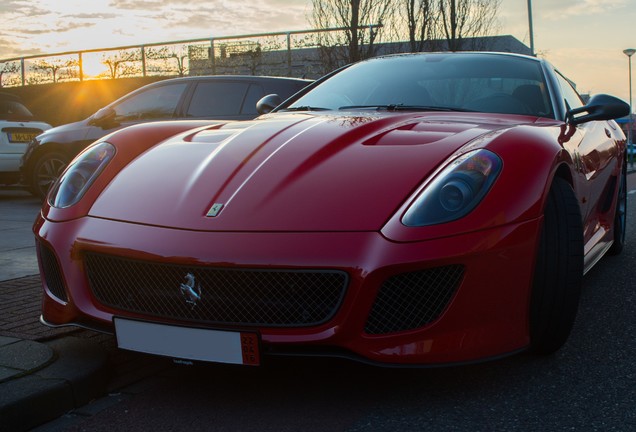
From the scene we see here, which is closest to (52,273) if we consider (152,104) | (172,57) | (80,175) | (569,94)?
(80,175)

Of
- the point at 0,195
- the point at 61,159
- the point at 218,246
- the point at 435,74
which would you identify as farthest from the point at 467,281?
the point at 0,195

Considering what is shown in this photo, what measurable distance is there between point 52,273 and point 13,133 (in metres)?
9.16

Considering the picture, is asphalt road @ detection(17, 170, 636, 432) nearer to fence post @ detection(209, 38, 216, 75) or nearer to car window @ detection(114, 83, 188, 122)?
car window @ detection(114, 83, 188, 122)

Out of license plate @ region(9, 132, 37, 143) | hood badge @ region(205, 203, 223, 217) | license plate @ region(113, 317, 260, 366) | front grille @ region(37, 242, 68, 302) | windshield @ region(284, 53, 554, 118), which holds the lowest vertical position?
license plate @ region(9, 132, 37, 143)

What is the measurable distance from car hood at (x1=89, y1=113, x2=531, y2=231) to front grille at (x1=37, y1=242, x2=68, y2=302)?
25cm

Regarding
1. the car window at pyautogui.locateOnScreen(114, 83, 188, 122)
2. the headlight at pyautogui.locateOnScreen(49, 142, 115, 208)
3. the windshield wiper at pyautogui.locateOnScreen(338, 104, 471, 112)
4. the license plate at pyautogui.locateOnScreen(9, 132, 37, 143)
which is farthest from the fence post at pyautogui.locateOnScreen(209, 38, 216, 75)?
the headlight at pyautogui.locateOnScreen(49, 142, 115, 208)

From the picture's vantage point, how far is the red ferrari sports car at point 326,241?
2557 mm

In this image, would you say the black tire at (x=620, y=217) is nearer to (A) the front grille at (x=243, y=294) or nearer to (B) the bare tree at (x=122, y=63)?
(A) the front grille at (x=243, y=294)

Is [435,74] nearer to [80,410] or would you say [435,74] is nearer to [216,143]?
[216,143]

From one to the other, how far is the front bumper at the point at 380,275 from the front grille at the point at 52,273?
14.0 inches

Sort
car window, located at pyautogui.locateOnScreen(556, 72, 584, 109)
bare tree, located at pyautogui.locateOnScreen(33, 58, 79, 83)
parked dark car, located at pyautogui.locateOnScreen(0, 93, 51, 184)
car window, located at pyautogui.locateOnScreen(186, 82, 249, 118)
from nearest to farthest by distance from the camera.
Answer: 1. car window, located at pyautogui.locateOnScreen(556, 72, 584, 109)
2. car window, located at pyautogui.locateOnScreen(186, 82, 249, 118)
3. parked dark car, located at pyautogui.locateOnScreen(0, 93, 51, 184)
4. bare tree, located at pyautogui.locateOnScreen(33, 58, 79, 83)

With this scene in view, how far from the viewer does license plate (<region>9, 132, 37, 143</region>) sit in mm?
11492

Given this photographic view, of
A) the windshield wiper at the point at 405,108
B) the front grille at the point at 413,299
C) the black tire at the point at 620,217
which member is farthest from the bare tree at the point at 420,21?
the front grille at the point at 413,299

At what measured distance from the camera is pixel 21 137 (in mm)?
11586
